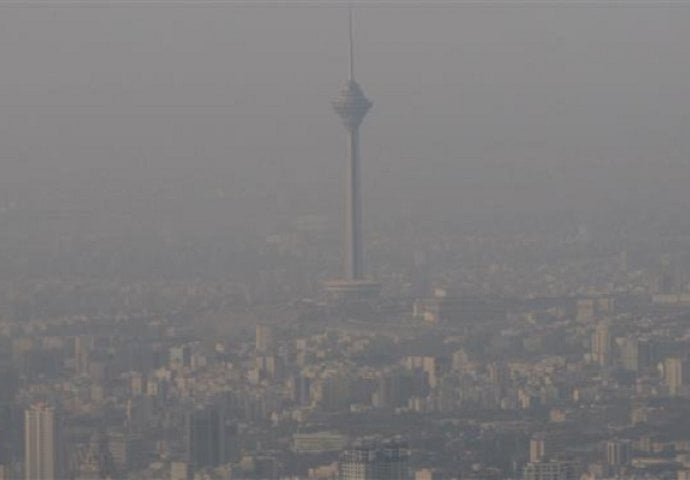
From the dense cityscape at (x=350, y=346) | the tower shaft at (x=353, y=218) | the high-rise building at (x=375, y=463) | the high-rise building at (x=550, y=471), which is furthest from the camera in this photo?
the tower shaft at (x=353, y=218)

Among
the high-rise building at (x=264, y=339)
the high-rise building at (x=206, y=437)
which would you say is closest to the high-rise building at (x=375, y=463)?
the high-rise building at (x=206, y=437)

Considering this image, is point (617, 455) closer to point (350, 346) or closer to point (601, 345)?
point (601, 345)

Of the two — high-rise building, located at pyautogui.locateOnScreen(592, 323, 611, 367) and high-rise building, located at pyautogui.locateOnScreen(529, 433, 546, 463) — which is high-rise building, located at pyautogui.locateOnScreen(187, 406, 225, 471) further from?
high-rise building, located at pyautogui.locateOnScreen(592, 323, 611, 367)

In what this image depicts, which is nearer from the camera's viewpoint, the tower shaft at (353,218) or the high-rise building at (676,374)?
the high-rise building at (676,374)

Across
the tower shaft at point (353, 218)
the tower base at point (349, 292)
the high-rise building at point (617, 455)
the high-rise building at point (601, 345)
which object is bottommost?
the high-rise building at point (617, 455)

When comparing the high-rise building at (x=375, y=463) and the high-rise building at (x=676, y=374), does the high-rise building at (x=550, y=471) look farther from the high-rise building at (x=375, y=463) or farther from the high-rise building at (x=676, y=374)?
the high-rise building at (x=676, y=374)

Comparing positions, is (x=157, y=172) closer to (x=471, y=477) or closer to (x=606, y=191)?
(x=606, y=191)
